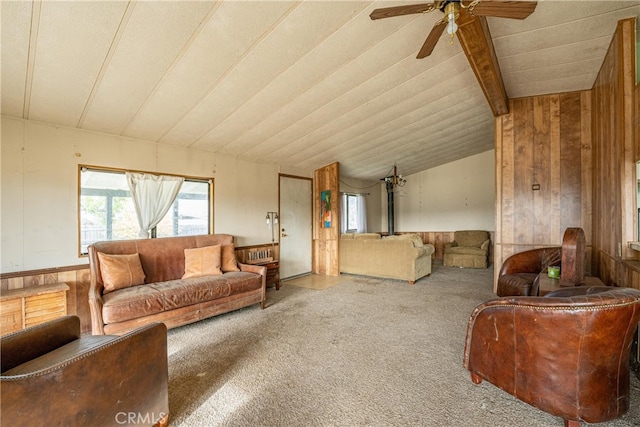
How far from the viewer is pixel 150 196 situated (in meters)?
3.65

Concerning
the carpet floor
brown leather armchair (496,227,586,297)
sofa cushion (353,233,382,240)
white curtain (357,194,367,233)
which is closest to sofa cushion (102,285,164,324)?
the carpet floor

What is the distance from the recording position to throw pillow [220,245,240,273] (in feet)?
12.5

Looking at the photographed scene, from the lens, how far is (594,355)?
4.61ft

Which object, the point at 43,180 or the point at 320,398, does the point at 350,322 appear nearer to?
the point at 320,398

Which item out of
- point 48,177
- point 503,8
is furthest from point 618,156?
point 48,177

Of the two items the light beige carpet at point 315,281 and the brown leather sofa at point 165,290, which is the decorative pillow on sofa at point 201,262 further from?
the light beige carpet at point 315,281

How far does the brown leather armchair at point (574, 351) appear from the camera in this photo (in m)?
1.38

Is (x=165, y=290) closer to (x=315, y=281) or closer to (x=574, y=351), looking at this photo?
(x=315, y=281)

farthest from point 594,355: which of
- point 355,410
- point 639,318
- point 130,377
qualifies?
point 130,377

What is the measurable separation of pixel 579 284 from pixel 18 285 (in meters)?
5.23

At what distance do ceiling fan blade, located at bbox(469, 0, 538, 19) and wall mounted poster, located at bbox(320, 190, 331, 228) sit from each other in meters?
4.28

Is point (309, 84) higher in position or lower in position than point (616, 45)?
lower

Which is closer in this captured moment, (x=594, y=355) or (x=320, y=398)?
(x=594, y=355)

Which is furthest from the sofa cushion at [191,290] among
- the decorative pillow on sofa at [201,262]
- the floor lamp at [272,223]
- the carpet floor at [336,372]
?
the floor lamp at [272,223]
